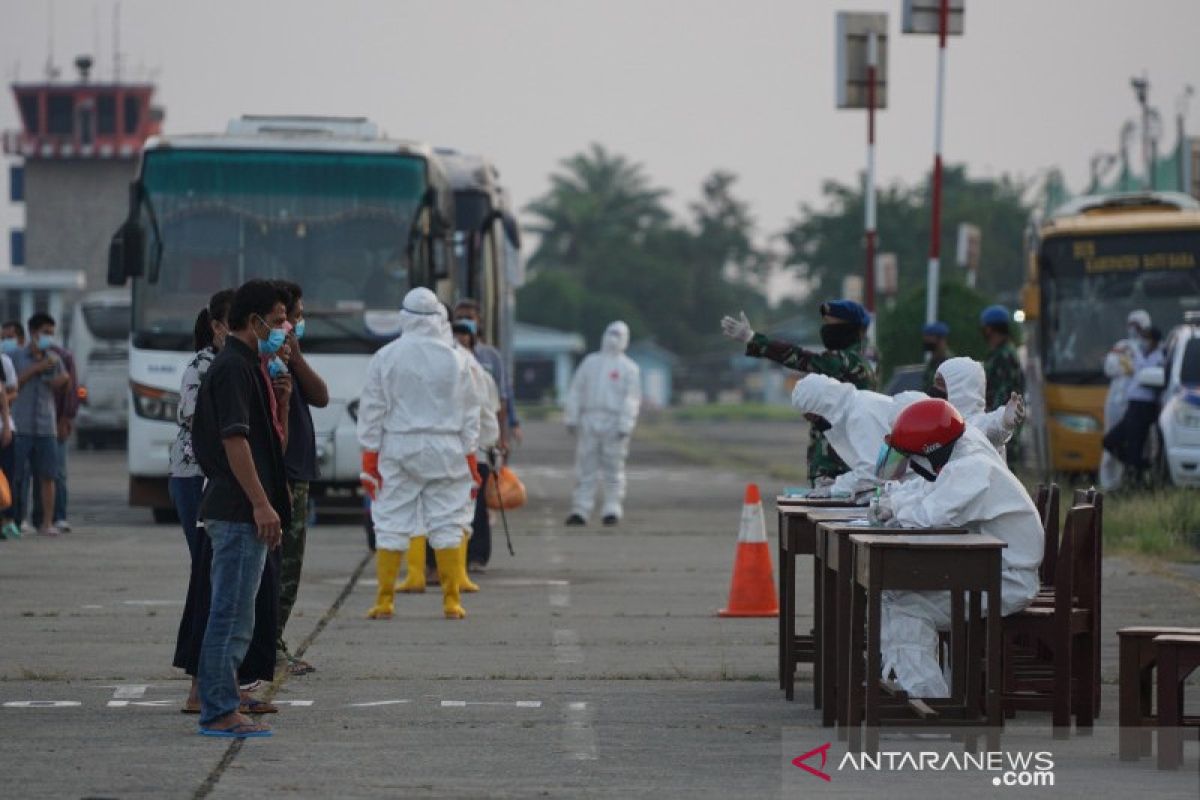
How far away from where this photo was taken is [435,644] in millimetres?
13352

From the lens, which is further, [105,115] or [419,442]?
[105,115]

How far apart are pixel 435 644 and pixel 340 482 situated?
369 inches

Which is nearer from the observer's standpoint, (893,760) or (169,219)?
(893,760)

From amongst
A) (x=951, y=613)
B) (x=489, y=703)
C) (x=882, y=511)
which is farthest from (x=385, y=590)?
(x=951, y=613)

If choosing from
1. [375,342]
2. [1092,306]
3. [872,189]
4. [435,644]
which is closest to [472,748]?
[435,644]

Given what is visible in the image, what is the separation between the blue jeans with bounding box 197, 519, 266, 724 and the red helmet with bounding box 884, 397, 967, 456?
255 centimetres

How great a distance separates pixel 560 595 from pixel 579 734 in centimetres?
643

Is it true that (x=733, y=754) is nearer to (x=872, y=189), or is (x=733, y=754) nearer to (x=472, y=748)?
(x=472, y=748)

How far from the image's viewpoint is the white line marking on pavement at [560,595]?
15727mm

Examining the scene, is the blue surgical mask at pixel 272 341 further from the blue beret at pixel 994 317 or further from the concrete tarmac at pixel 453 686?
the blue beret at pixel 994 317

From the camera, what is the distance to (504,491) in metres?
19.2

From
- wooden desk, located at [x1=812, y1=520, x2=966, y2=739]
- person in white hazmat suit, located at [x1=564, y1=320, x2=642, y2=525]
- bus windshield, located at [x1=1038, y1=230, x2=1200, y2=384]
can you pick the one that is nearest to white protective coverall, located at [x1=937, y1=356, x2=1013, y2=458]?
wooden desk, located at [x1=812, y1=520, x2=966, y2=739]

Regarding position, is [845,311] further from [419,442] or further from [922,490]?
[419,442]

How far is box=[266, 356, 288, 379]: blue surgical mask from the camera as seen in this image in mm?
10547
